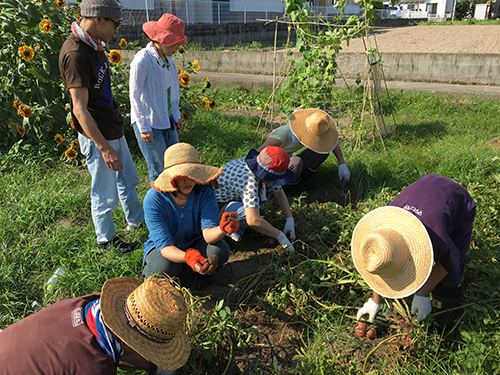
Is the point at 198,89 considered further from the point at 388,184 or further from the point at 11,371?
the point at 11,371

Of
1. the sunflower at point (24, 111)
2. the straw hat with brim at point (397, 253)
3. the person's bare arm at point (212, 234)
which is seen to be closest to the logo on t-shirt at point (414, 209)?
the straw hat with brim at point (397, 253)

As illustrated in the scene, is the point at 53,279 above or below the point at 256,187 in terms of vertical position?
below

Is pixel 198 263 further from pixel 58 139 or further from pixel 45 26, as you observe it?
pixel 45 26

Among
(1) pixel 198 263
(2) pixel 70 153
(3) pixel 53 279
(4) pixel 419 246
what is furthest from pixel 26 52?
(4) pixel 419 246

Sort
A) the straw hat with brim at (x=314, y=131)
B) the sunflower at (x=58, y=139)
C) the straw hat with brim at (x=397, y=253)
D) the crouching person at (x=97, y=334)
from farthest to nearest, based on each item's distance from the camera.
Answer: the sunflower at (x=58, y=139) → the straw hat with brim at (x=314, y=131) → the straw hat with brim at (x=397, y=253) → the crouching person at (x=97, y=334)

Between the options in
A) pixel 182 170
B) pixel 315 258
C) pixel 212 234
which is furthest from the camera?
pixel 315 258

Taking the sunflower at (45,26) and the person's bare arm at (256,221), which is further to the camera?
the sunflower at (45,26)

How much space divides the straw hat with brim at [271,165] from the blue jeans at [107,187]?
0.95m

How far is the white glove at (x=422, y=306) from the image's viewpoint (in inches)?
76.0

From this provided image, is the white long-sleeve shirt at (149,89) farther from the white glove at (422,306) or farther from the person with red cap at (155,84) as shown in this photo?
the white glove at (422,306)

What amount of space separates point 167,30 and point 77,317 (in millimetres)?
2108

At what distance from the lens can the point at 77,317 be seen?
1444mm

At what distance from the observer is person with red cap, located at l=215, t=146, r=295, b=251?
2.47 m

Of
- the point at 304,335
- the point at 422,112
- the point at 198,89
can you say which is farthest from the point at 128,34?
the point at 304,335
